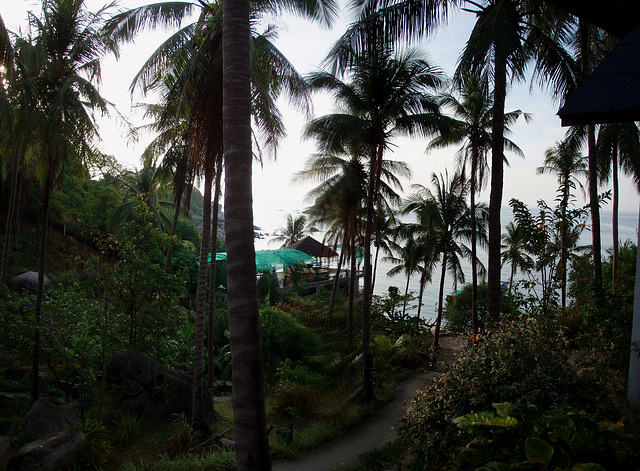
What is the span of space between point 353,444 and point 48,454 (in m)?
5.42

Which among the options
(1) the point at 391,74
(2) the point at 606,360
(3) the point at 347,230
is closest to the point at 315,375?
(3) the point at 347,230

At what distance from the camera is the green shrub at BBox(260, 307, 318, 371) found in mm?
14180

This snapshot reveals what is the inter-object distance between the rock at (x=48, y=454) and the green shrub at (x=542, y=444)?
5.48 meters

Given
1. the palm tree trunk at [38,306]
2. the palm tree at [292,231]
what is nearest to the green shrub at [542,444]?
the palm tree trunk at [38,306]

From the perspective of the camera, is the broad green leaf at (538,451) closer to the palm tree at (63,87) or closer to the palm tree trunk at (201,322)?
the palm tree trunk at (201,322)

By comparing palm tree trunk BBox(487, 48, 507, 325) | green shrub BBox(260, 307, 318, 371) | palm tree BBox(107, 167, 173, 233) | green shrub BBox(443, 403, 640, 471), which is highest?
palm tree BBox(107, 167, 173, 233)

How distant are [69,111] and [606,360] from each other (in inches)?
452

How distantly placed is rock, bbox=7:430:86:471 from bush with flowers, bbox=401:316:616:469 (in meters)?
4.95

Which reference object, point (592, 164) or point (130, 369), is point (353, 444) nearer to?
point (130, 369)

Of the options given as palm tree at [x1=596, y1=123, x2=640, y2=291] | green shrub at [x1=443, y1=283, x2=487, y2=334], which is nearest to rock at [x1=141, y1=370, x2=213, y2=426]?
palm tree at [x1=596, y1=123, x2=640, y2=291]

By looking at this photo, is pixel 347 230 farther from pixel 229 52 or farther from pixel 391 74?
pixel 229 52

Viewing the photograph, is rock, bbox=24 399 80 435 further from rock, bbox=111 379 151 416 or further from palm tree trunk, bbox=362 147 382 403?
palm tree trunk, bbox=362 147 382 403

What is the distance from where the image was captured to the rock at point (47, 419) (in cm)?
724

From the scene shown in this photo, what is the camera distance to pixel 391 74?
1202 cm
